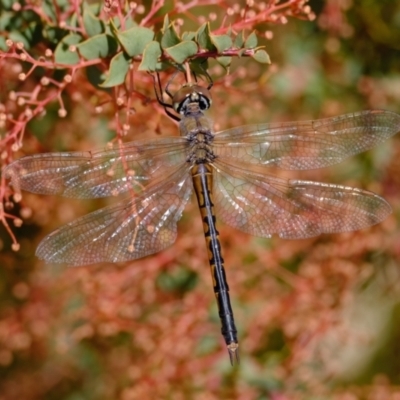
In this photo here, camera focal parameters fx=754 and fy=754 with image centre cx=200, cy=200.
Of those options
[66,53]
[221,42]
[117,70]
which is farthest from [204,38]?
[66,53]

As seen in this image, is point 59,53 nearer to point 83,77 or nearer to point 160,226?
point 83,77

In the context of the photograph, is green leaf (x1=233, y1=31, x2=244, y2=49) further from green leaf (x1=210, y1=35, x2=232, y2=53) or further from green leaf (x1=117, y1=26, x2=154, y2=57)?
green leaf (x1=117, y1=26, x2=154, y2=57)

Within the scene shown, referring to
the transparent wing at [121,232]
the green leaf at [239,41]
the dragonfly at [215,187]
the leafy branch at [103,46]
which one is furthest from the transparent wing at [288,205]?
the green leaf at [239,41]

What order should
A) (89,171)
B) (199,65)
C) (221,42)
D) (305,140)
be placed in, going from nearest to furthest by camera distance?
1. (221,42)
2. (199,65)
3. (89,171)
4. (305,140)

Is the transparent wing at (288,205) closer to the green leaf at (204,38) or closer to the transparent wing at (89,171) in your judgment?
the transparent wing at (89,171)

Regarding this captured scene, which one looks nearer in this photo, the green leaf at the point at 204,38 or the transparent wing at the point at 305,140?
the green leaf at the point at 204,38

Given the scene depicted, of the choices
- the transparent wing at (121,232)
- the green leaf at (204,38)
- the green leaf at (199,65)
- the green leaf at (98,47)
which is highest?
the green leaf at (98,47)

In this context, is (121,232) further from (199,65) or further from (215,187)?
(199,65)

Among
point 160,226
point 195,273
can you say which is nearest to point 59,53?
point 160,226
